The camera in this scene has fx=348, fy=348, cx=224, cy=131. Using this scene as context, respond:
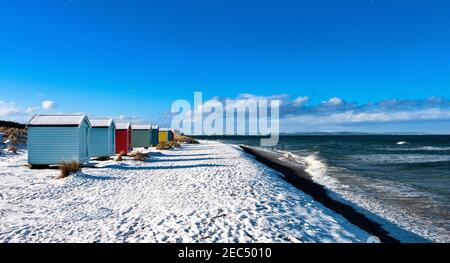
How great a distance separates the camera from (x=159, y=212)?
28.8ft

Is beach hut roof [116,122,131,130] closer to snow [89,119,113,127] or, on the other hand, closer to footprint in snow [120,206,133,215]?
snow [89,119,113,127]

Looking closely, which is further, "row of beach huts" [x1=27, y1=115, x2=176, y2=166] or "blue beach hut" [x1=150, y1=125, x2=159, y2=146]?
"blue beach hut" [x1=150, y1=125, x2=159, y2=146]

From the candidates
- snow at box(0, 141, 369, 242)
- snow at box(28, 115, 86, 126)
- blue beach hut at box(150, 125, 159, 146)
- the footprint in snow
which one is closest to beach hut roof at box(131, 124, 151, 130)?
blue beach hut at box(150, 125, 159, 146)

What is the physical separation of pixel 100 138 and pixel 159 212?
627 inches

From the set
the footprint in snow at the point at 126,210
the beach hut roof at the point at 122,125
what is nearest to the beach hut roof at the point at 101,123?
the beach hut roof at the point at 122,125

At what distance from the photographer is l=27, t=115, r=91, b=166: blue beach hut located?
17.1m

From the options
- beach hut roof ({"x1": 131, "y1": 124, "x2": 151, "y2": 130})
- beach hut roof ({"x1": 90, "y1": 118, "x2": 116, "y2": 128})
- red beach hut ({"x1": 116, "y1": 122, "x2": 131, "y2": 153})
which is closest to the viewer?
beach hut roof ({"x1": 90, "y1": 118, "x2": 116, "y2": 128})

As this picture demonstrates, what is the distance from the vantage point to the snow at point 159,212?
6.98 meters

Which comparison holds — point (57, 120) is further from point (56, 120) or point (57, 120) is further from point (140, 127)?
point (140, 127)

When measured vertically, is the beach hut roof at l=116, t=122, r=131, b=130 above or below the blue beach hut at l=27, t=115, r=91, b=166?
above

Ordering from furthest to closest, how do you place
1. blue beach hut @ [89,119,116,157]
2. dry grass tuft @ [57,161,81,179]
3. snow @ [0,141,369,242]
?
blue beach hut @ [89,119,116,157]
dry grass tuft @ [57,161,81,179]
snow @ [0,141,369,242]

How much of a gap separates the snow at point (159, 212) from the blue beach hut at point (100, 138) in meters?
8.43

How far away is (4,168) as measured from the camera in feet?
54.2

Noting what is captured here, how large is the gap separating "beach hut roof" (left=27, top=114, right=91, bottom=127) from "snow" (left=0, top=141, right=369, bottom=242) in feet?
11.6
